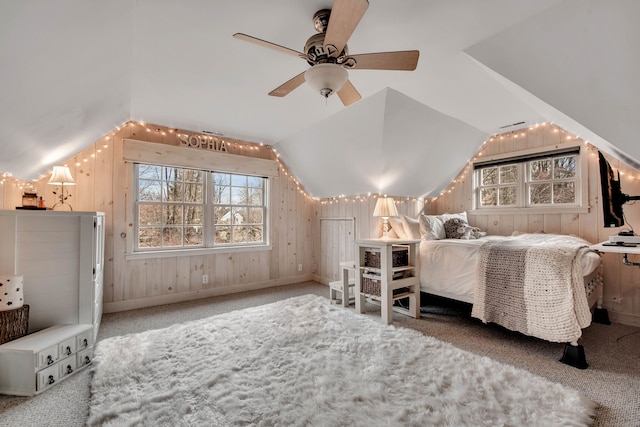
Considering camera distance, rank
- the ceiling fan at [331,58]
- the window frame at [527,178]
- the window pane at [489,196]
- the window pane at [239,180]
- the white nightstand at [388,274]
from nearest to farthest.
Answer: the ceiling fan at [331,58], the white nightstand at [388,274], the window frame at [527,178], the window pane at [489,196], the window pane at [239,180]

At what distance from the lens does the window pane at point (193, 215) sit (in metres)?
3.86

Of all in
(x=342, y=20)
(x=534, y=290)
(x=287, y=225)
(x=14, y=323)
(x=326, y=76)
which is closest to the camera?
(x=342, y=20)

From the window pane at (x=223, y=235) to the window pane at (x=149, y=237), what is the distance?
29.4 inches

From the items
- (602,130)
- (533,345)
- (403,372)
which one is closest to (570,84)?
(602,130)

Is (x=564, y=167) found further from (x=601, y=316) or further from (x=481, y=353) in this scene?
(x=481, y=353)

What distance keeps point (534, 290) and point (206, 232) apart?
371 centimetres

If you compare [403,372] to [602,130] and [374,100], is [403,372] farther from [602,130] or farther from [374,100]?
[374,100]

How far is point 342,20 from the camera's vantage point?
138cm

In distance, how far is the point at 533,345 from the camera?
2354 mm

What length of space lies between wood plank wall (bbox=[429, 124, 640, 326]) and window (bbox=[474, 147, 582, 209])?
13cm

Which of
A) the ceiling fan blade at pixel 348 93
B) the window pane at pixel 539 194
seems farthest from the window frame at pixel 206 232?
the window pane at pixel 539 194

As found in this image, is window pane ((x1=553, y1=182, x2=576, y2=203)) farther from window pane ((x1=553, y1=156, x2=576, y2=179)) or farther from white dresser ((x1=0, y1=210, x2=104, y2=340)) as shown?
white dresser ((x1=0, y1=210, x2=104, y2=340))

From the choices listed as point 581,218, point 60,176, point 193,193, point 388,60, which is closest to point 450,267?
point 581,218

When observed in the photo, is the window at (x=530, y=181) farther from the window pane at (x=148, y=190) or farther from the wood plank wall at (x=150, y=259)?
the window pane at (x=148, y=190)
